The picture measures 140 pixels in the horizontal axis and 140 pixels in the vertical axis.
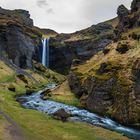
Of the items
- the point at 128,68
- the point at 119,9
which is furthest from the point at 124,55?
the point at 119,9

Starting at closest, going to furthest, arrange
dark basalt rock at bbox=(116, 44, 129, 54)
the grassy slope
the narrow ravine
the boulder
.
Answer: the grassy slope
the narrow ravine
the boulder
dark basalt rock at bbox=(116, 44, 129, 54)

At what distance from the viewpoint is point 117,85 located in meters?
91.9

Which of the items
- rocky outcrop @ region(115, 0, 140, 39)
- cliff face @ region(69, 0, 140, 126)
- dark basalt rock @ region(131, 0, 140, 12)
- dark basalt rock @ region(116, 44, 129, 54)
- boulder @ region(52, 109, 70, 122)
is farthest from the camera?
dark basalt rock @ region(131, 0, 140, 12)

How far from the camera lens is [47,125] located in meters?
68.1

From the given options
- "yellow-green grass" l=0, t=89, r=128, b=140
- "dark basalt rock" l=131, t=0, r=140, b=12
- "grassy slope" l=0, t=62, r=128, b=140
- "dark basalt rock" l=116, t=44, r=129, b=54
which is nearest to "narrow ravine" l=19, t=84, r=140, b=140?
"yellow-green grass" l=0, t=89, r=128, b=140

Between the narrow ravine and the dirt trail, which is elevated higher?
the dirt trail

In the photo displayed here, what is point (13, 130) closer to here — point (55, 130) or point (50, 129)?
point (50, 129)

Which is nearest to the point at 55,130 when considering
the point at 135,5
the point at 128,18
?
the point at 128,18

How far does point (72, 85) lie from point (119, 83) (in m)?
36.8

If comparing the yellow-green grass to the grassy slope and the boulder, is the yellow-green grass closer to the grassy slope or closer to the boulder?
the grassy slope

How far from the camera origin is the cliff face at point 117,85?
83.3 m

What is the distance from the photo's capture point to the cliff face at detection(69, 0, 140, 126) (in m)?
83.3

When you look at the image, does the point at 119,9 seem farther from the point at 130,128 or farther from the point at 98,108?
the point at 130,128

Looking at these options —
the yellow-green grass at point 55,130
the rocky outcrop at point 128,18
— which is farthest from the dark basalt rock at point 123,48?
the yellow-green grass at point 55,130
